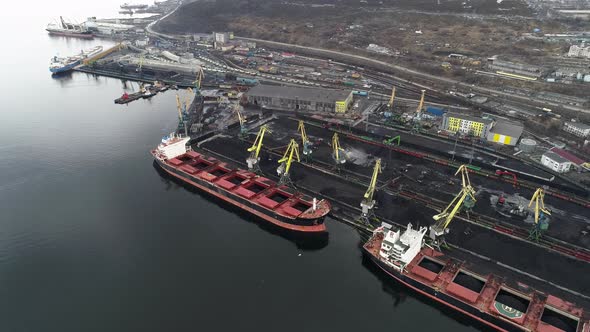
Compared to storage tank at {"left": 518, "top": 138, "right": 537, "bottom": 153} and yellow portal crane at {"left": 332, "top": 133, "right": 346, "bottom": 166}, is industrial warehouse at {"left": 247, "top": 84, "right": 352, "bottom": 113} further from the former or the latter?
storage tank at {"left": 518, "top": 138, "right": 537, "bottom": 153}

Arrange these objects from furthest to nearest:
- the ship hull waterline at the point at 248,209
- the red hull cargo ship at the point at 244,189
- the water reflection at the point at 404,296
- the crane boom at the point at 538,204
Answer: the red hull cargo ship at the point at 244,189, the ship hull waterline at the point at 248,209, the crane boom at the point at 538,204, the water reflection at the point at 404,296

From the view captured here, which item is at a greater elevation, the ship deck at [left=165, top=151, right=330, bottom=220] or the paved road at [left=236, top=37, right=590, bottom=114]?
the paved road at [left=236, top=37, right=590, bottom=114]

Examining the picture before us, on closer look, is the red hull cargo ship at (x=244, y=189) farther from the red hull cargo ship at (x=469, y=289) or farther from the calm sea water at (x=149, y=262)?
the red hull cargo ship at (x=469, y=289)

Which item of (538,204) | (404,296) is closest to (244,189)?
(404,296)

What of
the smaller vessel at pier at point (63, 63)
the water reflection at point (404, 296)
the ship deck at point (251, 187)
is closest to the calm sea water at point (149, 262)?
the water reflection at point (404, 296)

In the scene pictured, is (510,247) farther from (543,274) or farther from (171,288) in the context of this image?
(171,288)

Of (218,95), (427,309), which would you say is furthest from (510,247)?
(218,95)

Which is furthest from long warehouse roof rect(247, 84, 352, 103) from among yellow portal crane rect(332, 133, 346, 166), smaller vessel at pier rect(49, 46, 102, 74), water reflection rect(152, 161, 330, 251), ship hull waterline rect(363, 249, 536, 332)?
smaller vessel at pier rect(49, 46, 102, 74)
